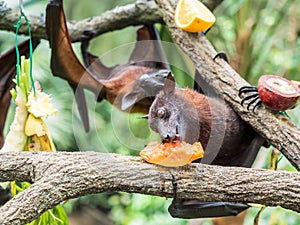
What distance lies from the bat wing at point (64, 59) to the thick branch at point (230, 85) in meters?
0.27

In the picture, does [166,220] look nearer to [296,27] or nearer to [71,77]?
[296,27]

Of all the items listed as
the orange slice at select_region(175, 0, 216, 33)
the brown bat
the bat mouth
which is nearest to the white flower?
the brown bat

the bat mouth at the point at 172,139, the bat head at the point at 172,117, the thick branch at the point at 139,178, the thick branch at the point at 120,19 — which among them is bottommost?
the thick branch at the point at 139,178

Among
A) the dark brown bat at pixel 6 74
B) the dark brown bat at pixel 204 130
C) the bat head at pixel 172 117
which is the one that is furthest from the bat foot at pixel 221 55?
the dark brown bat at pixel 6 74

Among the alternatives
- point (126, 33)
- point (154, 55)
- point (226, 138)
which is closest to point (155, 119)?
point (226, 138)

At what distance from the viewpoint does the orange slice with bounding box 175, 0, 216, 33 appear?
120cm

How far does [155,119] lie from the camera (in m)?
0.94

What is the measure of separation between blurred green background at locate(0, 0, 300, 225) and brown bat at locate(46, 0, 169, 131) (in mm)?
47

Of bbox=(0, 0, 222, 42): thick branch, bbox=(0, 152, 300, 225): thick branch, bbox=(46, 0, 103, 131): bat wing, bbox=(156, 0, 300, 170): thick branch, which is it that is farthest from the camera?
bbox=(0, 0, 222, 42): thick branch

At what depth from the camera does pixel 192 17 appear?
1.21 meters

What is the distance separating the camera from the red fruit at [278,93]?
105 cm

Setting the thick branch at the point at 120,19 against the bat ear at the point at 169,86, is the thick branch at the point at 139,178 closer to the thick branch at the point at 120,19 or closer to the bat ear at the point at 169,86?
the bat ear at the point at 169,86

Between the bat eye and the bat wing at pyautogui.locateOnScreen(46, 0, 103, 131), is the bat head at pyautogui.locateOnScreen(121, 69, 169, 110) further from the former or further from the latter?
the bat wing at pyautogui.locateOnScreen(46, 0, 103, 131)

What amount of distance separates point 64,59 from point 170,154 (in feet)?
1.81
